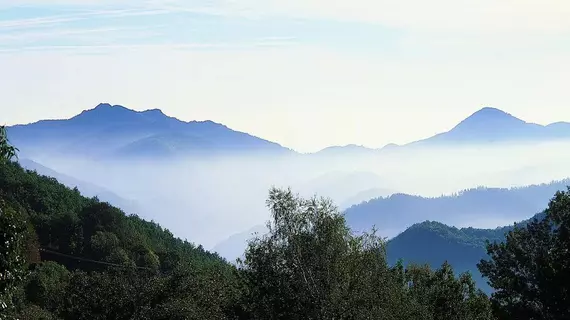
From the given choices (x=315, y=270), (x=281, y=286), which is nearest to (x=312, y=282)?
(x=315, y=270)

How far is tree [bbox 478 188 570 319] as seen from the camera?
34.0 meters

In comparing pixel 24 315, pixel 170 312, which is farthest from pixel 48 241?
pixel 170 312

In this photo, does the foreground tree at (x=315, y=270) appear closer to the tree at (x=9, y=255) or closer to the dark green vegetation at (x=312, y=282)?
the dark green vegetation at (x=312, y=282)

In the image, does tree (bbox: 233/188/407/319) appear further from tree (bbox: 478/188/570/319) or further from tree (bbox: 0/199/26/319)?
tree (bbox: 0/199/26/319)

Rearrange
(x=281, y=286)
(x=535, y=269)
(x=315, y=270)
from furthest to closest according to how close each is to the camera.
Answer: (x=535, y=269)
(x=281, y=286)
(x=315, y=270)

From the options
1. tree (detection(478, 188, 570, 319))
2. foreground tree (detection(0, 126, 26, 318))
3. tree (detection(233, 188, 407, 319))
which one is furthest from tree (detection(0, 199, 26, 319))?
tree (detection(478, 188, 570, 319))

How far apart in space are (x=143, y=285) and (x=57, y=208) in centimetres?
7621

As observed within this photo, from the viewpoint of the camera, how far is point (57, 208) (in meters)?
109

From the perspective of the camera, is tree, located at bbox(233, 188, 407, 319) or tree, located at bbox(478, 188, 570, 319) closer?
tree, located at bbox(233, 188, 407, 319)

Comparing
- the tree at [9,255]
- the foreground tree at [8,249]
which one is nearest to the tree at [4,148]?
the foreground tree at [8,249]

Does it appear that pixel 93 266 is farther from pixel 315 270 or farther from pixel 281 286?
pixel 315 270

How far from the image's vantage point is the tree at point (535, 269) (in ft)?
112

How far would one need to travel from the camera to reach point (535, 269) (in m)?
35.6

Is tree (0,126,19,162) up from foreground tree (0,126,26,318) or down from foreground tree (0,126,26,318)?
up
